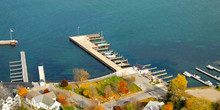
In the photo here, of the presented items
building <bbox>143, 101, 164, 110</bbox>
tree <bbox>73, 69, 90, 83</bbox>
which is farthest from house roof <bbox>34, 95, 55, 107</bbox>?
building <bbox>143, 101, 164, 110</bbox>

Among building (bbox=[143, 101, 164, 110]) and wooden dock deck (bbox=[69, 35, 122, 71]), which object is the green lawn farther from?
wooden dock deck (bbox=[69, 35, 122, 71])

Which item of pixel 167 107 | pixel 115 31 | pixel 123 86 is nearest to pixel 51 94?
pixel 123 86

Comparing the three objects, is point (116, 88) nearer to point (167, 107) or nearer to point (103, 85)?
point (103, 85)

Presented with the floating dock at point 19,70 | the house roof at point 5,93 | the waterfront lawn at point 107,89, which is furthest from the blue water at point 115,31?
the house roof at point 5,93

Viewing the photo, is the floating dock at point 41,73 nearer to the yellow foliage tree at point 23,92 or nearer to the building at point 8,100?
the yellow foliage tree at point 23,92

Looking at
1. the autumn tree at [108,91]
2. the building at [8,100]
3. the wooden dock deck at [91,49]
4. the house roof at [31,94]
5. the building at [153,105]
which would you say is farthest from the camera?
the wooden dock deck at [91,49]

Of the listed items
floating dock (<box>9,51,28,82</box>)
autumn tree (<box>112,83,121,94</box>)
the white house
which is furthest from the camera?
floating dock (<box>9,51,28,82</box>)
